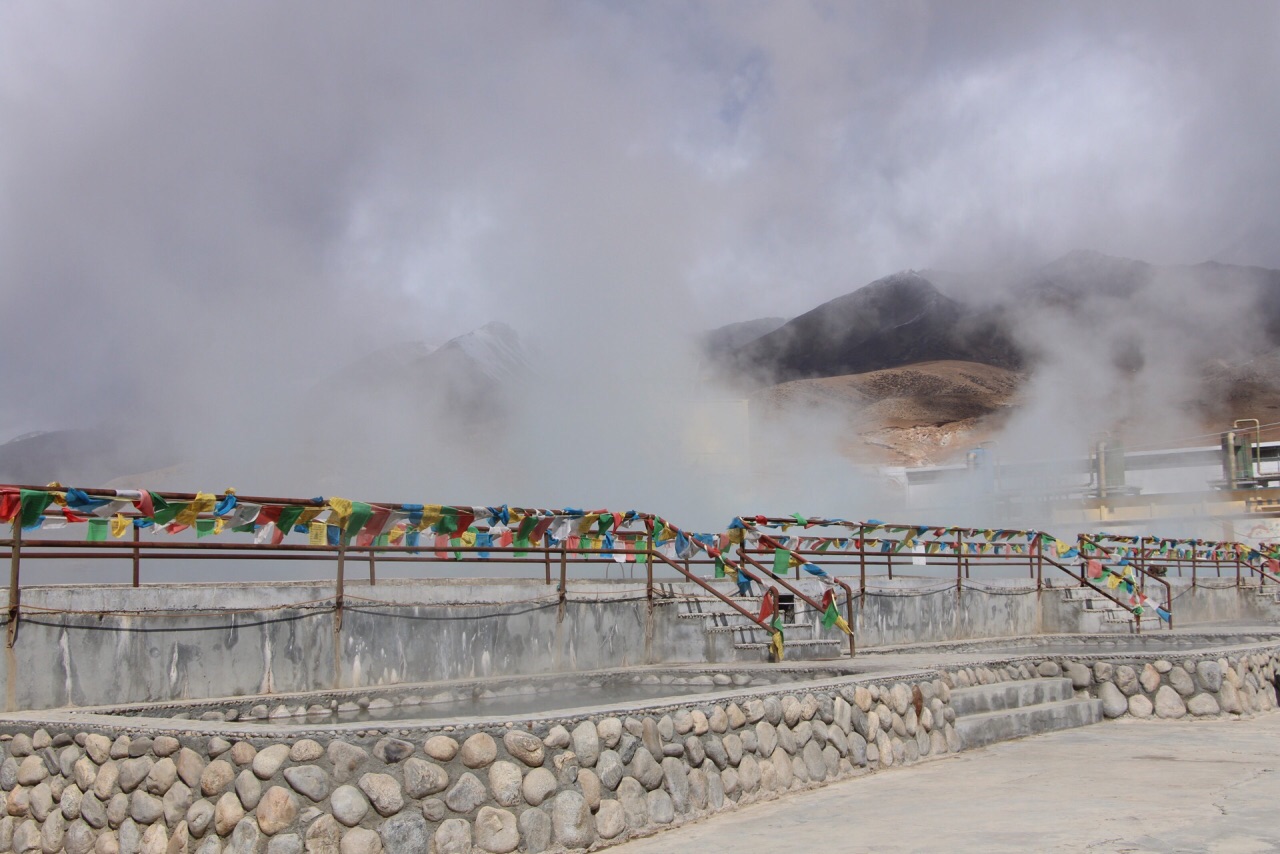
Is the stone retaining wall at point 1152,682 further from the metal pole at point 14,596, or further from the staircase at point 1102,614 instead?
the metal pole at point 14,596

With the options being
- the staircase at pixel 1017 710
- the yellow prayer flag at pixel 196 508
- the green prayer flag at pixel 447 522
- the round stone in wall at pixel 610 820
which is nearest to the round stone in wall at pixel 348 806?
the round stone in wall at pixel 610 820

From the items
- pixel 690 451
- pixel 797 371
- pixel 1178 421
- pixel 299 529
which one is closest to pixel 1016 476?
pixel 690 451

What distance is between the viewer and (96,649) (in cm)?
689

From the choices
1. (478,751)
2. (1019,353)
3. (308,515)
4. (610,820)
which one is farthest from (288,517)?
(1019,353)

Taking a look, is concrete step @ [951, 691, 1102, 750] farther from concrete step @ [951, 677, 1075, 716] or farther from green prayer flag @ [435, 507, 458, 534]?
green prayer flag @ [435, 507, 458, 534]

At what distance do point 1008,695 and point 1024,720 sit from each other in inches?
10.9

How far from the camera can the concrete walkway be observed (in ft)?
16.4

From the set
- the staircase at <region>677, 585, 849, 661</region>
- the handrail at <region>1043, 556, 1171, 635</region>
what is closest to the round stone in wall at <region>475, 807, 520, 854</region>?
the staircase at <region>677, 585, 849, 661</region>

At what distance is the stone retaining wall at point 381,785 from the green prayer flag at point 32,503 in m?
1.81

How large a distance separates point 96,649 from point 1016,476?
47.7 m

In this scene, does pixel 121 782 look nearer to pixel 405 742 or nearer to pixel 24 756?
pixel 24 756

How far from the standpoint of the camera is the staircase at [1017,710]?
8297 millimetres

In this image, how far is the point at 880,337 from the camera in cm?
13388

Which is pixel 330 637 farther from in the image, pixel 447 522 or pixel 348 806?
pixel 348 806
